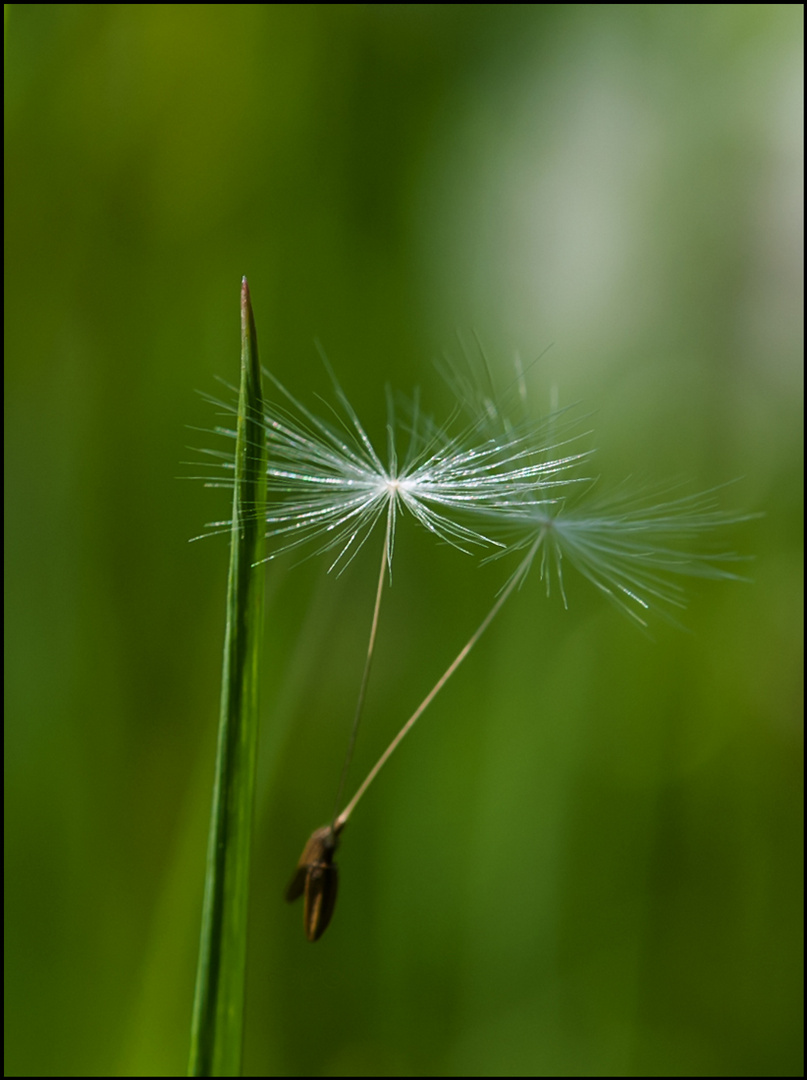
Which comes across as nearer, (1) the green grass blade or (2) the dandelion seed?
(1) the green grass blade

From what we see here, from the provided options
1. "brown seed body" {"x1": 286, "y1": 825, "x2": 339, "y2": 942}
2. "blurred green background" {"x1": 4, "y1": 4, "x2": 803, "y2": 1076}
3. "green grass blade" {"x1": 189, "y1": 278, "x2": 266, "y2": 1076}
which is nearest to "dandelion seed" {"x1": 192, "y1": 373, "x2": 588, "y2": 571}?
"green grass blade" {"x1": 189, "y1": 278, "x2": 266, "y2": 1076}

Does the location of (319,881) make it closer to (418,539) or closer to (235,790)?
(235,790)

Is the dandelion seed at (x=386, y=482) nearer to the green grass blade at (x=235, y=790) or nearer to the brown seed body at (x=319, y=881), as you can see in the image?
the green grass blade at (x=235, y=790)

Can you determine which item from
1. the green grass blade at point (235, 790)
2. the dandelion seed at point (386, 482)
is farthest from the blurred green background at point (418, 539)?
the green grass blade at point (235, 790)

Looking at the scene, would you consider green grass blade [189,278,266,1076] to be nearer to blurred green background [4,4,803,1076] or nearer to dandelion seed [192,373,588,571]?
dandelion seed [192,373,588,571]

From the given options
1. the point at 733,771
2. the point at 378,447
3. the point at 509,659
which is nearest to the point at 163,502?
the point at 378,447

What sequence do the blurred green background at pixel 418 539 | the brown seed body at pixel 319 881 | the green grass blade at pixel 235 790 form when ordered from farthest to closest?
the blurred green background at pixel 418 539
the brown seed body at pixel 319 881
the green grass blade at pixel 235 790

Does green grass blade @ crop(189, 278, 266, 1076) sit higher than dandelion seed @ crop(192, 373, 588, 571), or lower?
lower
